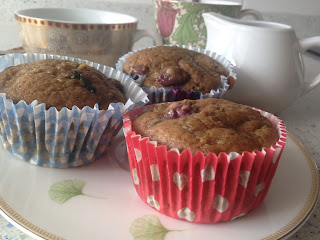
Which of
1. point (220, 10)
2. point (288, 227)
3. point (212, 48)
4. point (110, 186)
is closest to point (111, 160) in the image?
point (110, 186)

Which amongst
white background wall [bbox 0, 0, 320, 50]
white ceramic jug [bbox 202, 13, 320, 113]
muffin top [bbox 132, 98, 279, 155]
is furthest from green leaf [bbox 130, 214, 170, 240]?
white background wall [bbox 0, 0, 320, 50]

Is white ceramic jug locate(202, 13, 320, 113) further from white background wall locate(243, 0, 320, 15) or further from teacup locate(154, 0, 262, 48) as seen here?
white background wall locate(243, 0, 320, 15)

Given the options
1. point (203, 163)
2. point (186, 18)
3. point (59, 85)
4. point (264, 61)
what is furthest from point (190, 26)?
point (203, 163)

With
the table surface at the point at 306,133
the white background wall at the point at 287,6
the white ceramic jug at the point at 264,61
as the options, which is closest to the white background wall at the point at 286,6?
the white background wall at the point at 287,6

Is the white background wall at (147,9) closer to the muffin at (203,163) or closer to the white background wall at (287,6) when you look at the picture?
the white background wall at (287,6)

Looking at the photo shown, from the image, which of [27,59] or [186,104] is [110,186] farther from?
[27,59]

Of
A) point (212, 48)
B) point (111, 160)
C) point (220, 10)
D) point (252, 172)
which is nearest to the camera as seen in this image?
point (252, 172)

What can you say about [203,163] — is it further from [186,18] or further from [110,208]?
[186,18]
